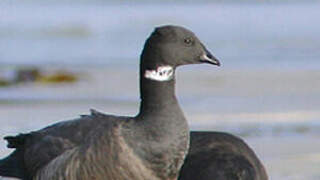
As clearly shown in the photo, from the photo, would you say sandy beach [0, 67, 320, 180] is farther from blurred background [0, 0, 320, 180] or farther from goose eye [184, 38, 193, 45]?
goose eye [184, 38, 193, 45]

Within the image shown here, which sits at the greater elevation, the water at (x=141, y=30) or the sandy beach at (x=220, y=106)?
the sandy beach at (x=220, y=106)

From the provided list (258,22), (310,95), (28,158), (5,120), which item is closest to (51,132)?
(28,158)

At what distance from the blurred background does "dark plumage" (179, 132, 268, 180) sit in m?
1.16

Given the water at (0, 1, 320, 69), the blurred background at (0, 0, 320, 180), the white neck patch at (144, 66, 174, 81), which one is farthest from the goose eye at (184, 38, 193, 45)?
the water at (0, 1, 320, 69)

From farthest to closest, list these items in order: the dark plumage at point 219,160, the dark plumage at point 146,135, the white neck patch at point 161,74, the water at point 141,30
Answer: the water at point 141,30
the dark plumage at point 219,160
the white neck patch at point 161,74
the dark plumage at point 146,135

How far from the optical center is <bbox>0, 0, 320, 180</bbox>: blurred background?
14.6 m

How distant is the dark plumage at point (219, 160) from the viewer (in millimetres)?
10625

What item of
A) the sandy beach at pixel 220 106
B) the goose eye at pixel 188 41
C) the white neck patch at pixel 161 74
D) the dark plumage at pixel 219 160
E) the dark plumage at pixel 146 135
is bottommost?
the sandy beach at pixel 220 106

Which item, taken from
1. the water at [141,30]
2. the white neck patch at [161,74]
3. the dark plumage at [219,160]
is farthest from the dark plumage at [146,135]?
the water at [141,30]

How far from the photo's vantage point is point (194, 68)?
18.4 metres

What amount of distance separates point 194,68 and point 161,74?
8272 mm

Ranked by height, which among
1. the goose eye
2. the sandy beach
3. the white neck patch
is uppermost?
the goose eye

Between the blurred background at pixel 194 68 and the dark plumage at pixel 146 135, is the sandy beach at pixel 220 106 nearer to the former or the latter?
the blurred background at pixel 194 68

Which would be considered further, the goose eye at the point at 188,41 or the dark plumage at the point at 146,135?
the goose eye at the point at 188,41
